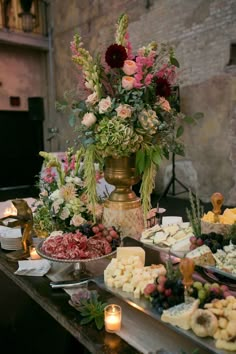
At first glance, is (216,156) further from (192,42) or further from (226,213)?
(226,213)

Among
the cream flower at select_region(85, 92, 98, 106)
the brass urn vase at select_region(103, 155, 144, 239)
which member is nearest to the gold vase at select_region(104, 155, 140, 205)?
the brass urn vase at select_region(103, 155, 144, 239)

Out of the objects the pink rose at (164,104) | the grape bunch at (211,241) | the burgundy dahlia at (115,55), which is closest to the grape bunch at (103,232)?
the grape bunch at (211,241)

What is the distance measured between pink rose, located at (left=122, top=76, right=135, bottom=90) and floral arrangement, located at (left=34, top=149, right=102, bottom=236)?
41cm

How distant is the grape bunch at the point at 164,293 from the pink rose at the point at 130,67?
0.77 meters

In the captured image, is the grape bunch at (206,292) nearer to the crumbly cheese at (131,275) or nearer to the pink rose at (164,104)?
the crumbly cheese at (131,275)

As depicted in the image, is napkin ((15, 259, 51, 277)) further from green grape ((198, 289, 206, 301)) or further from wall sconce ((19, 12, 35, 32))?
wall sconce ((19, 12, 35, 32))

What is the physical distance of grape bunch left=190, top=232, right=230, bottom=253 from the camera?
114cm

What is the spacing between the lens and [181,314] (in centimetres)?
81

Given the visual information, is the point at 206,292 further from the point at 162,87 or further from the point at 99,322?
the point at 162,87

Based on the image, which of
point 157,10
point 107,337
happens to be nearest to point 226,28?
point 157,10

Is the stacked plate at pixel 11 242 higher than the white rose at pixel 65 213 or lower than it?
lower

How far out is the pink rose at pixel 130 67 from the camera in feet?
4.18

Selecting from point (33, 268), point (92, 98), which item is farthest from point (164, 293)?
point (92, 98)

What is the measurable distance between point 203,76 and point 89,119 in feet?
14.1
